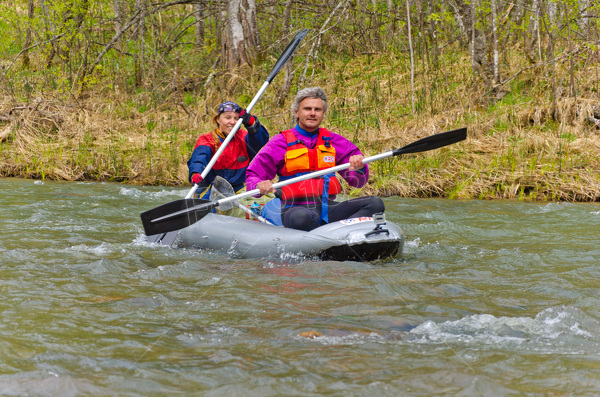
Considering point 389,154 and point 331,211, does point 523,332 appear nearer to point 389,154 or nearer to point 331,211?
point 389,154

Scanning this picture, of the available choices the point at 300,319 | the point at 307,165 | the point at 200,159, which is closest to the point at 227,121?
the point at 200,159

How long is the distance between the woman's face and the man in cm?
102

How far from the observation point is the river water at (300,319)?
7.12 ft

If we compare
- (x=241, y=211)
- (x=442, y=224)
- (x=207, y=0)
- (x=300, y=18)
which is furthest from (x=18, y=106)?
(x=442, y=224)

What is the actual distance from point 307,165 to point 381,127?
15.3ft

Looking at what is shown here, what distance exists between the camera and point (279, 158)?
15.2 feet

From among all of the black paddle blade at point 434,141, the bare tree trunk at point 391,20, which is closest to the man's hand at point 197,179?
the black paddle blade at point 434,141

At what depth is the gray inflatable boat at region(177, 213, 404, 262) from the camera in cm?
406

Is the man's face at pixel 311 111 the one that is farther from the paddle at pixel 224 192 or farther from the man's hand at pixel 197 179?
the man's hand at pixel 197 179

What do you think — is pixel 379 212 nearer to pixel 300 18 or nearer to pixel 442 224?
pixel 442 224

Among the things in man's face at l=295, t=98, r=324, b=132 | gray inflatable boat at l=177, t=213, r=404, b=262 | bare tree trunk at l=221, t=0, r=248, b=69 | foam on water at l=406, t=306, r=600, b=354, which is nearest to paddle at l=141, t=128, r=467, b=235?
gray inflatable boat at l=177, t=213, r=404, b=262

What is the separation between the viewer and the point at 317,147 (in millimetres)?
4613

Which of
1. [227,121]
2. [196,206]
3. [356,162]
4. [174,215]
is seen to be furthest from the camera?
[227,121]

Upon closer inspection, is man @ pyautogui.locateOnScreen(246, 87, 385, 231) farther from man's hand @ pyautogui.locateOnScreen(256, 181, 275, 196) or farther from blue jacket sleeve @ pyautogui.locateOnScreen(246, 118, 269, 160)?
blue jacket sleeve @ pyautogui.locateOnScreen(246, 118, 269, 160)
